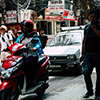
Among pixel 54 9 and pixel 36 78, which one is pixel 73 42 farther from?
pixel 54 9

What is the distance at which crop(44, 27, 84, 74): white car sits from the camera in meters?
9.05

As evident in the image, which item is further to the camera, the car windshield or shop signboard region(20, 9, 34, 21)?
shop signboard region(20, 9, 34, 21)

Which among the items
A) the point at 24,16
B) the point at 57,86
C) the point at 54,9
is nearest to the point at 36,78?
the point at 57,86

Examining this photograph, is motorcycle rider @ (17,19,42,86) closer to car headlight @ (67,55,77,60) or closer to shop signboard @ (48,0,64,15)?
car headlight @ (67,55,77,60)

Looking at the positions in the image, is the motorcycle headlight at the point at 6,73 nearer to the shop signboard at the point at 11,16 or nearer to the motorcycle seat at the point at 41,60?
the motorcycle seat at the point at 41,60

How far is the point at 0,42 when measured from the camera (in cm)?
996

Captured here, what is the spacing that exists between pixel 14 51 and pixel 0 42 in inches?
210

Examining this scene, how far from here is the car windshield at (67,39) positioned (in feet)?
33.0

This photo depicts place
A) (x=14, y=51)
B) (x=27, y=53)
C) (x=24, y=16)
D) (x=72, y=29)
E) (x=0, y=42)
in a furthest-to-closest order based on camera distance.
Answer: (x=24, y=16), (x=72, y=29), (x=0, y=42), (x=27, y=53), (x=14, y=51)

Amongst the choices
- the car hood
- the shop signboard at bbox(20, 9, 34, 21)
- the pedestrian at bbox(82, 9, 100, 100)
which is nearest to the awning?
the shop signboard at bbox(20, 9, 34, 21)

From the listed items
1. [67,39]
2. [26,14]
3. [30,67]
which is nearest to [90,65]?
[30,67]

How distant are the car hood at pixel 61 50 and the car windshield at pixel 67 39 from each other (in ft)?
1.37

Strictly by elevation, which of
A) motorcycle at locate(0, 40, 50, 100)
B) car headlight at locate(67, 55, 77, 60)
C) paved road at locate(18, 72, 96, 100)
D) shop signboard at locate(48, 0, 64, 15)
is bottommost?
paved road at locate(18, 72, 96, 100)

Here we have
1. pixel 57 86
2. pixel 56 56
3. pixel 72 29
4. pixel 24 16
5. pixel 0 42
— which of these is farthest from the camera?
pixel 24 16
